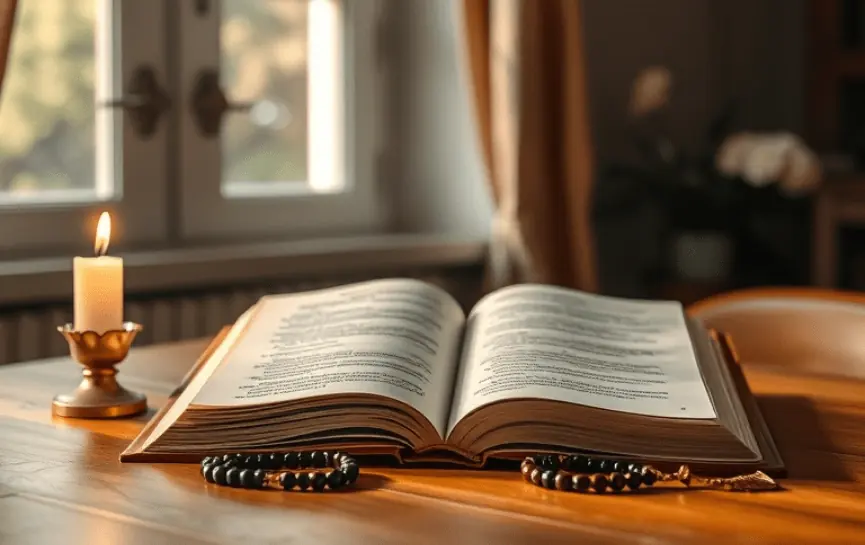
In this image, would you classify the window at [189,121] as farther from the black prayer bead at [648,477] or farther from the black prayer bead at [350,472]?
the black prayer bead at [648,477]

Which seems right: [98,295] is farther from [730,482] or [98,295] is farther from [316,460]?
[730,482]

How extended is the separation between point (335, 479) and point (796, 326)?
0.89m

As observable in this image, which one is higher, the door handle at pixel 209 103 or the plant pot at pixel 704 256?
the door handle at pixel 209 103

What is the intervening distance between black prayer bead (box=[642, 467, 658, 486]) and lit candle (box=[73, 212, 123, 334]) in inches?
18.4

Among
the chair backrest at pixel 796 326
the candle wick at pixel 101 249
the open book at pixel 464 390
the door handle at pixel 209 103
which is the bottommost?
the chair backrest at pixel 796 326

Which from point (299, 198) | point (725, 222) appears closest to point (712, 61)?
point (725, 222)

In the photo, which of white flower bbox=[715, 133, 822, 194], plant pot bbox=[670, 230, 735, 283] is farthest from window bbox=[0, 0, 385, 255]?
white flower bbox=[715, 133, 822, 194]

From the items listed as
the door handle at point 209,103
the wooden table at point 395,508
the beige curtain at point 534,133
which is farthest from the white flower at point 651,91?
the wooden table at point 395,508

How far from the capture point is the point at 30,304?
1968 mm

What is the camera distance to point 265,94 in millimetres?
2559

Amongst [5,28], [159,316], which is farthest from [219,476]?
[159,316]

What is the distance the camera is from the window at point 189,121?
215 centimetres

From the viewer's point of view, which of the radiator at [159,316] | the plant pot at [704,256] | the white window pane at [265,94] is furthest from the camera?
the plant pot at [704,256]

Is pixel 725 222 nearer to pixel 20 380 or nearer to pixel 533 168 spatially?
pixel 533 168
